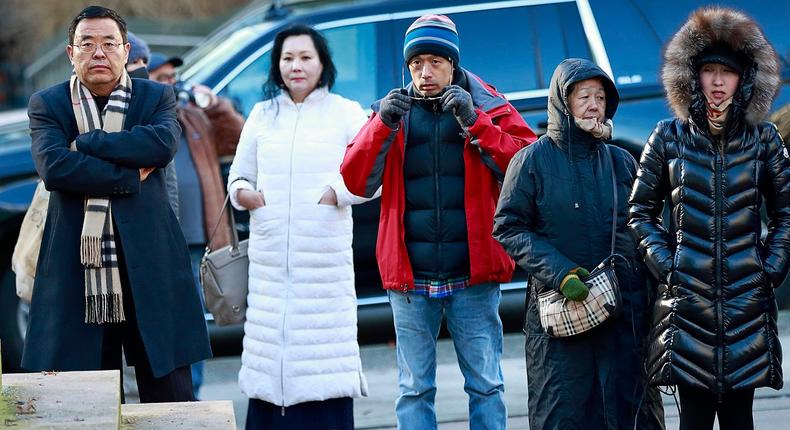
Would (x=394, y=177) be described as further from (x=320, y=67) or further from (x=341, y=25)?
(x=341, y=25)

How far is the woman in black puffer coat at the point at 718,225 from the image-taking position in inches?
194

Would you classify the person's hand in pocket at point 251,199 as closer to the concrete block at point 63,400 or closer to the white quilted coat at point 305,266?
the white quilted coat at point 305,266

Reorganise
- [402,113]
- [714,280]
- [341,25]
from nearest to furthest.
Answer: [714,280] < [402,113] < [341,25]

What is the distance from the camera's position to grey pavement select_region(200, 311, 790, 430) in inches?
263

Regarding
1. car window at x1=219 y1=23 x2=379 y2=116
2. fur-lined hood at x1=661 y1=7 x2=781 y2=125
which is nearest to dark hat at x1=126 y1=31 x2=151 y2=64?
car window at x1=219 y1=23 x2=379 y2=116

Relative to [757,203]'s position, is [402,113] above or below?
above

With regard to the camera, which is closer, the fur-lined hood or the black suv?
the fur-lined hood

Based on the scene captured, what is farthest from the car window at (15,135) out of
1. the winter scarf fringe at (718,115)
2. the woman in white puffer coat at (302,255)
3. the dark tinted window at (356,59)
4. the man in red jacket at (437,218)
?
the winter scarf fringe at (718,115)

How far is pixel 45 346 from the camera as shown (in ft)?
18.1

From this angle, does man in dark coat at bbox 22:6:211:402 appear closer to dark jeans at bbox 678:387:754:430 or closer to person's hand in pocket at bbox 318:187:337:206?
person's hand in pocket at bbox 318:187:337:206

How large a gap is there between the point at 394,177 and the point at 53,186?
4.30ft

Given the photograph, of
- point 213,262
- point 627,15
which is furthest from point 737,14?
point 627,15

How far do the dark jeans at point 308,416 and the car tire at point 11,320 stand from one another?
2183mm

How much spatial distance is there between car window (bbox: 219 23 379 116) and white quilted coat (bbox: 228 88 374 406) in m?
1.78
